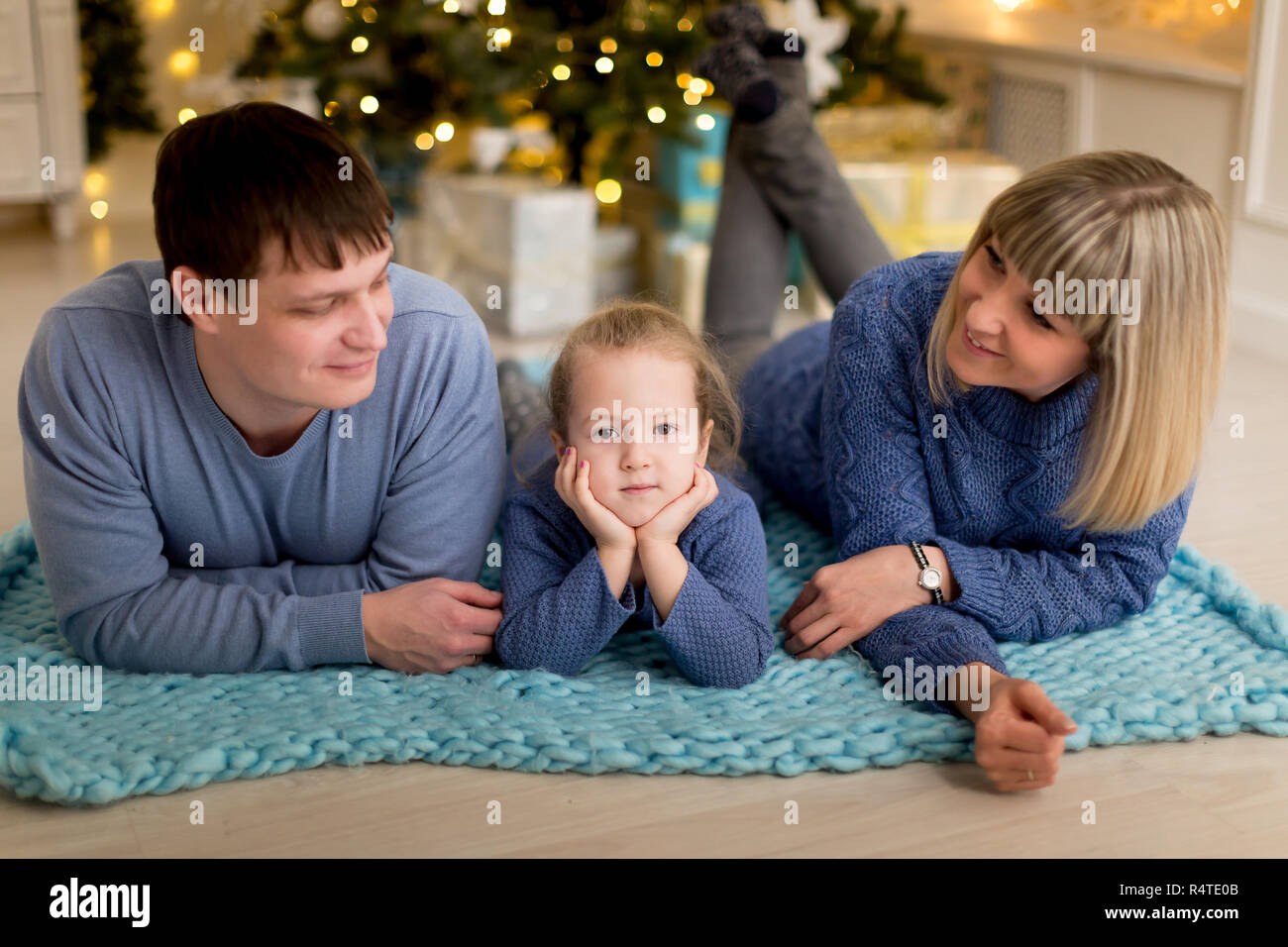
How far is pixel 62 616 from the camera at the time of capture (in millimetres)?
1326

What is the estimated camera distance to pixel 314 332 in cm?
119

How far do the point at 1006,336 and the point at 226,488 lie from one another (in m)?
0.79

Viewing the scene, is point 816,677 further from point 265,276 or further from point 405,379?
point 265,276

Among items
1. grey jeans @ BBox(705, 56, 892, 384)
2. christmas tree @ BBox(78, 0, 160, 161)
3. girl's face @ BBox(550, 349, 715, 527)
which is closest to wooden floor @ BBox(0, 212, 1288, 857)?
girl's face @ BBox(550, 349, 715, 527)

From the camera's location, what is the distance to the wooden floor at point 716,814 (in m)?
1.12

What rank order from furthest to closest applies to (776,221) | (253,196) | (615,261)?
1. (615,261)
2. (776,221)
3. (253,196)

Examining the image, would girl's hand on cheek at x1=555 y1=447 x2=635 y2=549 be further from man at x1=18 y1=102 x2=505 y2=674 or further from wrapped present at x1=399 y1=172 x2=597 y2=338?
wrapped present at x1=399 y1=172 x2=597 y2=338

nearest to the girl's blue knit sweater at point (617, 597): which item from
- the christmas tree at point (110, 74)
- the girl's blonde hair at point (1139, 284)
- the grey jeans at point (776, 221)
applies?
the girl's blonde hair at point (1139, 284)

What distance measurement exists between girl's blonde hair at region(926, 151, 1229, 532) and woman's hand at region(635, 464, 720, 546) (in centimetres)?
36

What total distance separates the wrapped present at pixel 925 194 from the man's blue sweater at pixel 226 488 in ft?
5.12

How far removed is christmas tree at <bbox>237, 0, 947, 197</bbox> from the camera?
2592 mm

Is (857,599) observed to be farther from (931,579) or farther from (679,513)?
(679,513)

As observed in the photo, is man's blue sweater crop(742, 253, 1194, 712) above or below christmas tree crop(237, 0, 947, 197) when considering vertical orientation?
below

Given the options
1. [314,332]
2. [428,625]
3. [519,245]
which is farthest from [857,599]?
[519,245]
